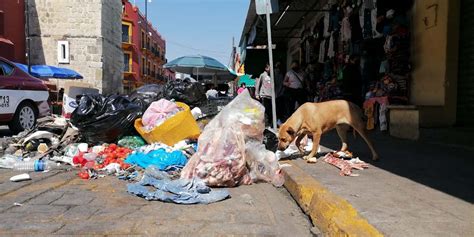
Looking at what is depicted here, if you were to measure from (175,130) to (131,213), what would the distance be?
114 inches

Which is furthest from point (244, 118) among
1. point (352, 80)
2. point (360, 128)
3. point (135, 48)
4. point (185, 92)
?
point (135, 48)

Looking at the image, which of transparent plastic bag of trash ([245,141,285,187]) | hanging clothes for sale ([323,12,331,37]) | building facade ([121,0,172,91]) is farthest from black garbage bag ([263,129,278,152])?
building facade ([121,0,172,91])

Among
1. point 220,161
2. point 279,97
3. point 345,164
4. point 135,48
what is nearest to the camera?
point 220,161

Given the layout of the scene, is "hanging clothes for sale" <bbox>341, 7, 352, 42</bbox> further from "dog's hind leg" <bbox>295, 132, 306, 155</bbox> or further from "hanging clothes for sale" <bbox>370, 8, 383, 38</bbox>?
"dog's hind leg" <bbox>295, 132, 306, 155</bbox>

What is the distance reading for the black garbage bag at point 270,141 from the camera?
6.38 m

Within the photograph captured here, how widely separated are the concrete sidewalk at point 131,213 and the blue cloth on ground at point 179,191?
0.08 metres

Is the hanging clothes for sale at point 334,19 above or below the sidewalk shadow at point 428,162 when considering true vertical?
above

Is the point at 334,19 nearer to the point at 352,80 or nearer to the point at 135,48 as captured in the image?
the point at 352,80

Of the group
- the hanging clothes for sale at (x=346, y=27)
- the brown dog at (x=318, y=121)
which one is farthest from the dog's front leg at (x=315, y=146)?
the hanging clothes for sale at (x=346, y=27)

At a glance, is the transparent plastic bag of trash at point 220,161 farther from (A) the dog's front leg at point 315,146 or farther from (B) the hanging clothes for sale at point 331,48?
(B) the hanging clothes for sale at point 331,48

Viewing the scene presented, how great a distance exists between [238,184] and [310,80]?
976 centimetres

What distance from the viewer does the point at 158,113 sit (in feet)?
23.0

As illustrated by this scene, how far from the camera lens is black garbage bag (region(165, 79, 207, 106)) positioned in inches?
325

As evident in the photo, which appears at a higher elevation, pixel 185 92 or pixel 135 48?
pixel 135 48
